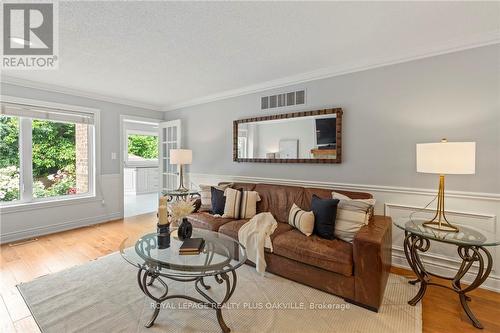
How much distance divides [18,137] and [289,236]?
168 inches

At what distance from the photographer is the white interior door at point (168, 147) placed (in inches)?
203

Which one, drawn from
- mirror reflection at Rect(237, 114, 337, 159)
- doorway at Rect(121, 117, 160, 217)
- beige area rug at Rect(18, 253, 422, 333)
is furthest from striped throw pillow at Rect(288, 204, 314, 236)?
doorway at Rect(121, 117, 160, 217)

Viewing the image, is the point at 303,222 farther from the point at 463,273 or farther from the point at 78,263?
the point at 78,263

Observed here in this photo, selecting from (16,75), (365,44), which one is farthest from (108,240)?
(365,44)

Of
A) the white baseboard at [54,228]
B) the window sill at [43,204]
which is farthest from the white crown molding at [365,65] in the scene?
the white baseboard at [54,228]

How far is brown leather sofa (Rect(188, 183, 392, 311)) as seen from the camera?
1950 millimetres

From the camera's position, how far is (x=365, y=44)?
97.6 inches

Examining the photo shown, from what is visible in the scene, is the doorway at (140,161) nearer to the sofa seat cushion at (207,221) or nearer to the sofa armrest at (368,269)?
the sofa seat cushion at (207,221)

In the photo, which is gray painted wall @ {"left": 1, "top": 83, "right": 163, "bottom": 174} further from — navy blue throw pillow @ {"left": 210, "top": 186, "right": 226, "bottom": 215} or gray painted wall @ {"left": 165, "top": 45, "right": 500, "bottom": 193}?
gray painted wall @ {"left": 165, "top": 45, "right": 500, "bottom": 193}

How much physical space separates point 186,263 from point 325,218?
1.42m

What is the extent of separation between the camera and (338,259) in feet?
6.82

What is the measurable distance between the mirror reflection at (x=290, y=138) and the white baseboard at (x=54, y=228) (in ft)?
9.26

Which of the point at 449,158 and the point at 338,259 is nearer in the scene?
the point at 449,158

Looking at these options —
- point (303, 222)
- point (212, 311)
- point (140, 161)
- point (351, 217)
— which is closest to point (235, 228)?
point (303, 222)
